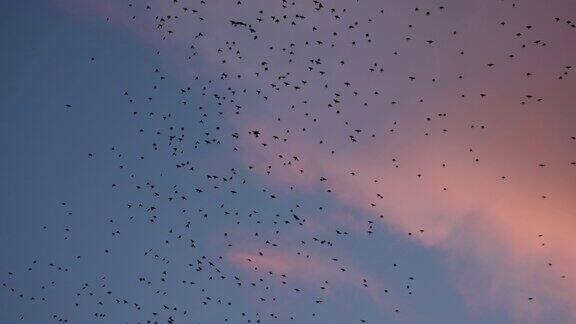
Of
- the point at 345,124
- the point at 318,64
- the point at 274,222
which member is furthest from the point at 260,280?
Answer: the point at 318,64

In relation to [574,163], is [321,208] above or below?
below

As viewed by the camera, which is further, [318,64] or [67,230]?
[67,230]

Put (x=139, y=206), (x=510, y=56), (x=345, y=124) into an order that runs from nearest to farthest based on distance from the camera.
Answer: (x=510, y=56) → (x=345, y=124) → (x=139, y=206)

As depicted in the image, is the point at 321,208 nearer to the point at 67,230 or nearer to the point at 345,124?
the point at 345,124

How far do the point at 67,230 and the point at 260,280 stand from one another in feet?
24.8

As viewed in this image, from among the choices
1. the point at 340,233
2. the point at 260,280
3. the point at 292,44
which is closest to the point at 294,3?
the point at 292,44

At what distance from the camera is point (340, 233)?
21.5m

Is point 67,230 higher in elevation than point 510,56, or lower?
lower

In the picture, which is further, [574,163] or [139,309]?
[139,309]

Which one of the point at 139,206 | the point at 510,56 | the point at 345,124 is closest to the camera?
the point at 510,56

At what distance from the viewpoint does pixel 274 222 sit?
21.5 metres

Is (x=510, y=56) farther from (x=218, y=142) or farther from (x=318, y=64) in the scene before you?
(x=218, y=142)

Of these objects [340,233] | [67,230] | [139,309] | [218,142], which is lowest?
[139,309]

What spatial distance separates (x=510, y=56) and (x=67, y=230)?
1704cm
